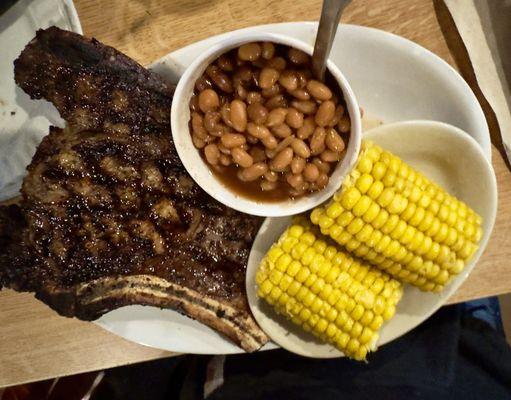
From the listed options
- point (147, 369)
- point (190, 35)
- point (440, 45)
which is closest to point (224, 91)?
point (190, 35)

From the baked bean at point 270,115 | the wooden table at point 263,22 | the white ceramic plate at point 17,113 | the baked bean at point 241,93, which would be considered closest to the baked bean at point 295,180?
the baked bean at point 270,115

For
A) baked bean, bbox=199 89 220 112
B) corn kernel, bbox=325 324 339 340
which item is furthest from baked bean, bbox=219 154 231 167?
corn kernel, bbox=325 324 339 340

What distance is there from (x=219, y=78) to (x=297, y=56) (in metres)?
0.18

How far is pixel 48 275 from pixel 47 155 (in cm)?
30

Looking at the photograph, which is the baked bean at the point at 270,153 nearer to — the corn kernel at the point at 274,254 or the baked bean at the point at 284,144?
the baked bean at the point at 284,144

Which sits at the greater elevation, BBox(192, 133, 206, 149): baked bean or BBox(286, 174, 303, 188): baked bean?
BBox(192, 133, 206, 149): baked bean

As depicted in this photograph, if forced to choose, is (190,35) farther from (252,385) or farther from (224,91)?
(252,385)

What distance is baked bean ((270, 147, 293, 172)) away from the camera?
1.16 metres

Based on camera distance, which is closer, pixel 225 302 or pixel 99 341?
pixel 225 302

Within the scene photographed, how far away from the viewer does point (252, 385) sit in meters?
1.84

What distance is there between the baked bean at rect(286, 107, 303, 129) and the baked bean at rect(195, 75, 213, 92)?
0.20 meters

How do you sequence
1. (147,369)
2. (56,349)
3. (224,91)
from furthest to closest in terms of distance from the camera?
(147,369)
(56,349)
(224,91)

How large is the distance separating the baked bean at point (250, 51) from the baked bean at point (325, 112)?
0.18 metres

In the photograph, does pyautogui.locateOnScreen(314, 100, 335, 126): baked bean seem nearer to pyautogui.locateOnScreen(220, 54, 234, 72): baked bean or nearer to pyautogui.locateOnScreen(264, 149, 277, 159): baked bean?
pyautogui.locateOnScreen(264, 149, 277, 159): baked bean
